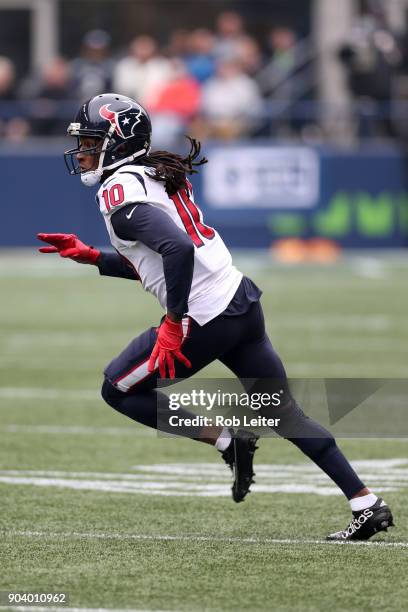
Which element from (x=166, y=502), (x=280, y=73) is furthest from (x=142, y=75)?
(x=166, y=502)

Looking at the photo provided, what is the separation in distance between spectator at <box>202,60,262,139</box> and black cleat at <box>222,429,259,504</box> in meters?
14.4

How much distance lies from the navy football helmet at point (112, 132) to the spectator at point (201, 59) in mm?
14487

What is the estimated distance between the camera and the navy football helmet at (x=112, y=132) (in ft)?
19.2

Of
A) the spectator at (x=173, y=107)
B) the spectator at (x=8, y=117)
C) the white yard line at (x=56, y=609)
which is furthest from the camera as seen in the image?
the spectator at (x=8, y=117)

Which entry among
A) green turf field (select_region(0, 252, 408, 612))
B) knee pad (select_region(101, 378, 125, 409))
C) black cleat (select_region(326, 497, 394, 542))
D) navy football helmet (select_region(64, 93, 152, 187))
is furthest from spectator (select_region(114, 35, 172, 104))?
black cleat (select_region(326, 497, 394, 542))

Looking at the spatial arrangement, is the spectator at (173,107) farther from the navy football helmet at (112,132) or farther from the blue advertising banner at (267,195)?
the navy football helmet at (112,132)

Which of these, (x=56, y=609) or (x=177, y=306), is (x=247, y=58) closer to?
(x=177, y=306)

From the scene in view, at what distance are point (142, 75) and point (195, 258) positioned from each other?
48.0ft

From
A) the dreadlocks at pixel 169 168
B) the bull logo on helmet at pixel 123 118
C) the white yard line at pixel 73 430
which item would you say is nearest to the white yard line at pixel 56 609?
the dreadlocks at pixel 169 168

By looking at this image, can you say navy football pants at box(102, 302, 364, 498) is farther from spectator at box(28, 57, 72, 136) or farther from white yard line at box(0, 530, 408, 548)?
spectator at box(28, 57, 72, 136)

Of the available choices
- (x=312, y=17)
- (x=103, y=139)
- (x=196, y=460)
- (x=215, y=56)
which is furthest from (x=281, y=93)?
(x=103, y=139)

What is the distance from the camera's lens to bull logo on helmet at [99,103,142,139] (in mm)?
5836

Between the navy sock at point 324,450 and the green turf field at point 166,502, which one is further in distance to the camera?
the navy sock at point 324,450

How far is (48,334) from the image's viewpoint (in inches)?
512
